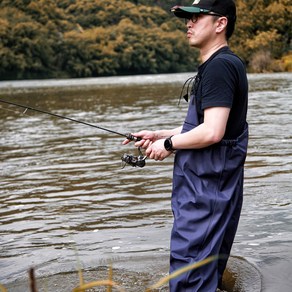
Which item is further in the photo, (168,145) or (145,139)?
(145,139)

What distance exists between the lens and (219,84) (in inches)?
128

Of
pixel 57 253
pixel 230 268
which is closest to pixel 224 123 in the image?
pixel 230 268

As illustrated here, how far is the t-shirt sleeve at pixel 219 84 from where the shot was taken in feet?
10.7

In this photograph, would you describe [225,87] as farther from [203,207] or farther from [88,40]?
[88,40]

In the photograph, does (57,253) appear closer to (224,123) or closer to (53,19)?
(224,123)

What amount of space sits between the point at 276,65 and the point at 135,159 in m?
40.7

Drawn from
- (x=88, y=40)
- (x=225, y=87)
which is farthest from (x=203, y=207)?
(x=88, y=40)

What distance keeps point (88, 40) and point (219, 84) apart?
86.6 m

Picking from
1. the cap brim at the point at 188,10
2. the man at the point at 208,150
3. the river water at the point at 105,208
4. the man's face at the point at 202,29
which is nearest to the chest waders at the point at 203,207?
the man at the point at 208,150

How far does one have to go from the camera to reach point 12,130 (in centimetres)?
1564

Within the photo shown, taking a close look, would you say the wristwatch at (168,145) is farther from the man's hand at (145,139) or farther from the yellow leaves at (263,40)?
the yellow leaves at (263,40)

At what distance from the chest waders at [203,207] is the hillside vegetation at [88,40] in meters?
75.2

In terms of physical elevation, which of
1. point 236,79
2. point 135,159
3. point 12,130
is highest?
point 236,79

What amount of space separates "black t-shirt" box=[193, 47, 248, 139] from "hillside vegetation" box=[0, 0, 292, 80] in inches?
2957
